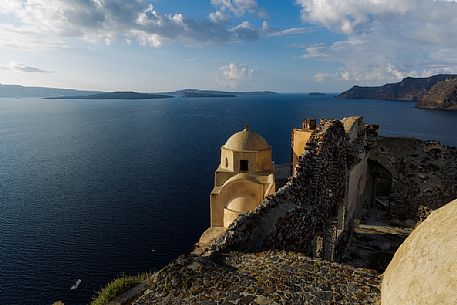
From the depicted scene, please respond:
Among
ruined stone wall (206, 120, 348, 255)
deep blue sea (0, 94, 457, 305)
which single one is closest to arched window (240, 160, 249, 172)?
deep blue sea (0, 94, 457, 305)

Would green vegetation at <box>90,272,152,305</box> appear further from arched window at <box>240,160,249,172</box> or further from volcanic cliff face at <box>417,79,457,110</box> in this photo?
volcanic cliff face at <box>417,79,457,110</box>

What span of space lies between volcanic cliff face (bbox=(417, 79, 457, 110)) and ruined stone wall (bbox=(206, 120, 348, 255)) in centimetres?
18651

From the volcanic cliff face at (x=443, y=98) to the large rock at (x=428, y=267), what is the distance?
193 meters

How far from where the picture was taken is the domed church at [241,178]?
23.0 m

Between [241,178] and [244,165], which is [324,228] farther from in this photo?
[244,165]

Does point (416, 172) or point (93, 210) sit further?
point (93, 210)

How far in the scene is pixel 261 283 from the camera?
5988mm

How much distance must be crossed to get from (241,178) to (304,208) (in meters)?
14.0

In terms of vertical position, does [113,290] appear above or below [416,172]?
below

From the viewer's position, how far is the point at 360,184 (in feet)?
60.8

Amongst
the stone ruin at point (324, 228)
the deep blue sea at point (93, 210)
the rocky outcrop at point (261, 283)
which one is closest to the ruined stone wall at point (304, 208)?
the stone ruin at point (324, 228)

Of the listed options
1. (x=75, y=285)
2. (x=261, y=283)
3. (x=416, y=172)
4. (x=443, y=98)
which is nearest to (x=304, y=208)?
(x=261, y=283)

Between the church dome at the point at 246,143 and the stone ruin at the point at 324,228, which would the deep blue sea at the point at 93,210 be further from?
the stone ruin at the point at 324,228

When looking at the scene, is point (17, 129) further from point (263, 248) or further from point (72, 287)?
point (263, 248)
